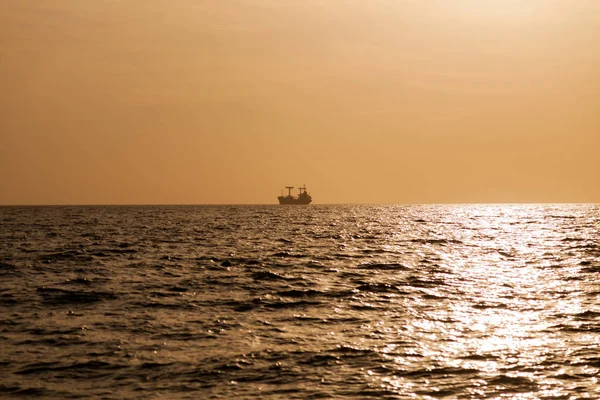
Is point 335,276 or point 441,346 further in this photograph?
point 335,276

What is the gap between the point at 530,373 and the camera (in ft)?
60.4

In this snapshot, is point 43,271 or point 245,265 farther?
point 245,265

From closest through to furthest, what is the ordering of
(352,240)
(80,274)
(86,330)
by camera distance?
(86,330)
(80,274)
(352,240)

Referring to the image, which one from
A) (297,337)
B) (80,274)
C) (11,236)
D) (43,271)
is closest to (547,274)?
(297,337)

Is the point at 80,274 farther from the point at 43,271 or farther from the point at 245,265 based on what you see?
the point at 245,265

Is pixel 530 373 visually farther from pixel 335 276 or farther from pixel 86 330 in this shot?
pixel 335 276

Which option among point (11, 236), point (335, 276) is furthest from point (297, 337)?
point (11, 236)

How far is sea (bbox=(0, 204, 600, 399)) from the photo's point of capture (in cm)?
1764

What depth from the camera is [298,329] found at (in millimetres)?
24031

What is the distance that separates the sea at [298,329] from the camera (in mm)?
17641

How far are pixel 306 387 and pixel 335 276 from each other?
21.2m

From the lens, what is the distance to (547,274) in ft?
131

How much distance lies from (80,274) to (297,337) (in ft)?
65.1

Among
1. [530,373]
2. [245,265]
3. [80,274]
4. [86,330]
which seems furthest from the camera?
[245,265]
